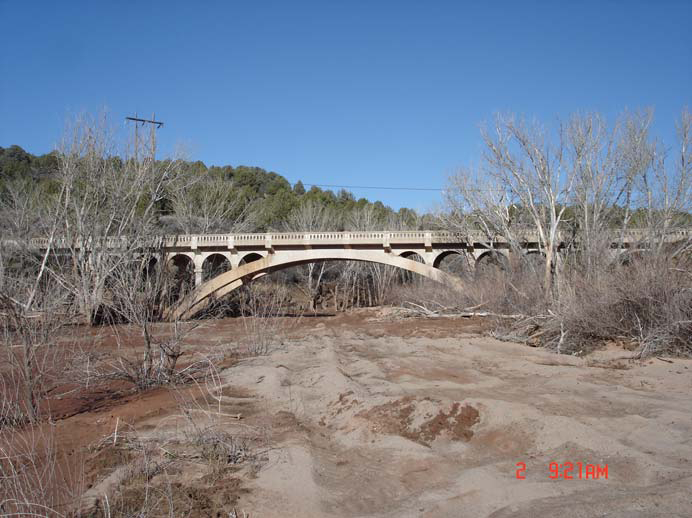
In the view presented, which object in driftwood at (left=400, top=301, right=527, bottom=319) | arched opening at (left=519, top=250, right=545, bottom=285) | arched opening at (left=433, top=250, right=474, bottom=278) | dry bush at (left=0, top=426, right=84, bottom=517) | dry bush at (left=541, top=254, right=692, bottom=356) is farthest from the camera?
arched opening at (left=433, top=250, right=474, bottom=278)

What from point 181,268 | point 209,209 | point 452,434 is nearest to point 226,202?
point 209,209

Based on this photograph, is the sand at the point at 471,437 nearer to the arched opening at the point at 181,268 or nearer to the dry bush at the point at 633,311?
the dry bush at the point at 633,311

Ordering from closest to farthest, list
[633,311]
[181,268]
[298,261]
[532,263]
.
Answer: [633,311] < [532,263] < [298,261] < [181,268]

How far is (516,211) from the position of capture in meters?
30.0

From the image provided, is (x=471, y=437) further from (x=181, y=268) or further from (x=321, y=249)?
(x=181, y=268)

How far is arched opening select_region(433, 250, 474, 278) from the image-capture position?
1275 inches

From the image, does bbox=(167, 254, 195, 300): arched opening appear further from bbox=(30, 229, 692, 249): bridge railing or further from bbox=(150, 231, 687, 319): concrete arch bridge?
bbox=(30, 229, 692, 249): bridge railing

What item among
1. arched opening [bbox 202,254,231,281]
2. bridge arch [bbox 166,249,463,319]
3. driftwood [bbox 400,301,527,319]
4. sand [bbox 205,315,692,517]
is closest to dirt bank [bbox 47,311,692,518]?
sand [bbox 205,315,692,517]

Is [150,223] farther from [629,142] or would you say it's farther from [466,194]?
[629,142]

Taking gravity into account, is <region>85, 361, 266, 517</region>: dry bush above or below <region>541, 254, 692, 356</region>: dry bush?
below
